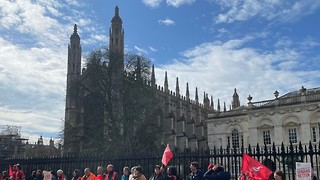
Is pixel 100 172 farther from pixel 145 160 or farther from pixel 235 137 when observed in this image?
pixel 235 137

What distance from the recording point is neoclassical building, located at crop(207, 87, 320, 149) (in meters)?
32.8

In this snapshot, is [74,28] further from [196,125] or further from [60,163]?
[60,163]

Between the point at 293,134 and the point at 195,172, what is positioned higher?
the point at 293,134

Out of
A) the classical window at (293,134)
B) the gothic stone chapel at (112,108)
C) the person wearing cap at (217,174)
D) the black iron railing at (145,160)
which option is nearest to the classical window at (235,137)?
the classical window at (293,134)

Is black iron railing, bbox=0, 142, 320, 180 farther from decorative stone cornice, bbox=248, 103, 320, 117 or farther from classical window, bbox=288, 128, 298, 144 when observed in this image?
classical window, bbox=288, 128, 298, 144

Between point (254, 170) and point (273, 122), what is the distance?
2718 cm

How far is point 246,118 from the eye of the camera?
38031 mm

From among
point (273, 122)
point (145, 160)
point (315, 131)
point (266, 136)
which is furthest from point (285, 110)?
point (145, 160)

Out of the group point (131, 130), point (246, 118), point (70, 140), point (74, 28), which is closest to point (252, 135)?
point (246, 118)

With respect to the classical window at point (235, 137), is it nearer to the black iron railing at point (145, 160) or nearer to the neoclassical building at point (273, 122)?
the neoclassical building at point (273, 122)

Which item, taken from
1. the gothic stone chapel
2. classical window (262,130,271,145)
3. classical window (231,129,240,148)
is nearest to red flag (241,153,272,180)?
→ the gothic stone chapel

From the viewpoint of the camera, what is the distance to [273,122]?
115 feet

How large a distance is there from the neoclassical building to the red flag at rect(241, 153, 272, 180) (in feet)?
81.3

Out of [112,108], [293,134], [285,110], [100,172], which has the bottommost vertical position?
[100,172]
